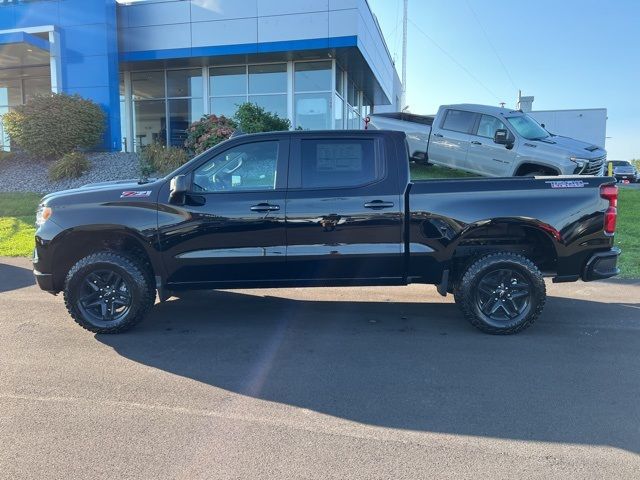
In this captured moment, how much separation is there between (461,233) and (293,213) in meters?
1.66

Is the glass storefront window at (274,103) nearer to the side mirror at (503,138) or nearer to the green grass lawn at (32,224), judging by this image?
the green grass lawn at (32,224)

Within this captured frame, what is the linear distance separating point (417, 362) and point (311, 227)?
160 centimetres

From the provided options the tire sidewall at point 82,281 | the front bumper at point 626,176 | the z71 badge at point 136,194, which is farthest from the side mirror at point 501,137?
the front bumper at point 626,176

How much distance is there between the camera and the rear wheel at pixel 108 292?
16.5ft


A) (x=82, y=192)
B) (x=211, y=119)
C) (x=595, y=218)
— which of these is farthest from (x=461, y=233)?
(x=211, y=119)

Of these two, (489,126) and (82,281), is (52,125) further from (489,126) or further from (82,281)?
(82,281)

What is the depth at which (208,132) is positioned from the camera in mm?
15062

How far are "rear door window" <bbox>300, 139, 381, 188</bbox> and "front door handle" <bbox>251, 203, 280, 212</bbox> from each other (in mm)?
368

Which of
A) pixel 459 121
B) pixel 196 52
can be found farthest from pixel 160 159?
pixel 459 121

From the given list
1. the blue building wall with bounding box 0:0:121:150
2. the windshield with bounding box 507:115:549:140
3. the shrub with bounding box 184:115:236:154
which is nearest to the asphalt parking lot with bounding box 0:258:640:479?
the windshield with bounding box 507:115:549:140

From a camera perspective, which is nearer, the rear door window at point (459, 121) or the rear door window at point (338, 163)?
the rear door window at point (338, 163)

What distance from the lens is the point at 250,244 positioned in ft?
16.5

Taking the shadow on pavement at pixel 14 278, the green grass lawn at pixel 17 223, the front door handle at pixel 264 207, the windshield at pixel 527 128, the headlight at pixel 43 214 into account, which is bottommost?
the shadow on pavement at pixel 14 278

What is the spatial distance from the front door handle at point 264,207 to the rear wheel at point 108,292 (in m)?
1.27
